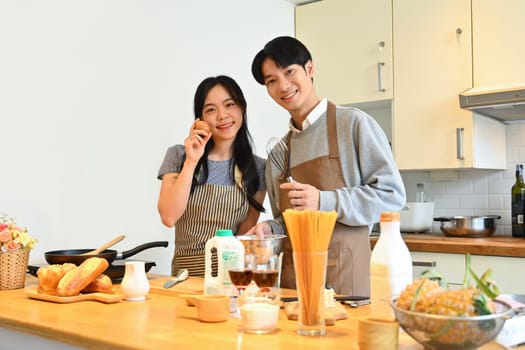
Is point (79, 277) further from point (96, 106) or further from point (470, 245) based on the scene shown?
point (470, 245)

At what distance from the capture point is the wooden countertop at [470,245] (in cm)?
272

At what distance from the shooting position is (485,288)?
0.92 metres

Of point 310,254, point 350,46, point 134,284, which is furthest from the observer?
point 350,46

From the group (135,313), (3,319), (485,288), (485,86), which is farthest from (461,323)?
(485,86)

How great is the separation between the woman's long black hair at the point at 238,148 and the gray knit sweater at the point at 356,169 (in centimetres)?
10

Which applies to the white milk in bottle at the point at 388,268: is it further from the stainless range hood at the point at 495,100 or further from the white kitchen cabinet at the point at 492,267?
the stainless range hood at the point at 495,100

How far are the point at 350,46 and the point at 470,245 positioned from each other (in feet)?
4.92

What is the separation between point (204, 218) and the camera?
7.13 ft

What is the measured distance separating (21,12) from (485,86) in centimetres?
229

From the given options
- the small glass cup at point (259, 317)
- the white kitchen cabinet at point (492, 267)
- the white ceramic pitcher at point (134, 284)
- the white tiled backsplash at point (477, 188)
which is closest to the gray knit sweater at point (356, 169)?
the white ceramic pitcher at point (134, 284)

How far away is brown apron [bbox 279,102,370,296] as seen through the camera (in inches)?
76.2

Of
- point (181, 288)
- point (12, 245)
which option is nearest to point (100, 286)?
point (181, 288)

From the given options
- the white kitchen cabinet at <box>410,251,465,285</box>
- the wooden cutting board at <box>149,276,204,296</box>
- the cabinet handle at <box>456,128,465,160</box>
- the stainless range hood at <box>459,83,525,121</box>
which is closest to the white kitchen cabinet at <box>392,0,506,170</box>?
the cabinet handle at <box>456,128,465,160</box>

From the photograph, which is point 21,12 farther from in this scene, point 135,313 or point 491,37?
→ point 491,37
